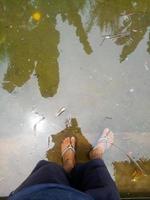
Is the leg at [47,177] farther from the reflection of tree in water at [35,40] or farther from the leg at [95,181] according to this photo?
the reflection of tree in water at [35,40]

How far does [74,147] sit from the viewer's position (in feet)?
8.07

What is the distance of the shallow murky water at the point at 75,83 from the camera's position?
2.47 metres

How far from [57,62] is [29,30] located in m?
0.35

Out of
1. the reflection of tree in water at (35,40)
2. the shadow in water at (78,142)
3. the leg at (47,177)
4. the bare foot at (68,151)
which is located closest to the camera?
the leg at (47,177)

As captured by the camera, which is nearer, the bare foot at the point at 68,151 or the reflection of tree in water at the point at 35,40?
the bare foot at the point at 68,151

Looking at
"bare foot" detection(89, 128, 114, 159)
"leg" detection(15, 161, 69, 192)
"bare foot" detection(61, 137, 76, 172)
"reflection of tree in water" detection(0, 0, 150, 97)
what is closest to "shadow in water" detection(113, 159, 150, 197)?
"bare foot" detection(89, 128, 114, 159)

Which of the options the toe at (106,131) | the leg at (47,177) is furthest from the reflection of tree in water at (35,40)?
the leg at (47,177)

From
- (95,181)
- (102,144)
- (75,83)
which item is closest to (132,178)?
(102,144)

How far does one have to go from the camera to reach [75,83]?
2.60 metres

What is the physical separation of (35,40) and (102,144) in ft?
3.26

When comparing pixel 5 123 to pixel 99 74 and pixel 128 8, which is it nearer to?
pixel 99 74

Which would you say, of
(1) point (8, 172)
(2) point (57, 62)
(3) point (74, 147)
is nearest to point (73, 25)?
(2) point (57, 62)

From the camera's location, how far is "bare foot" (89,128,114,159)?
7.89 feet

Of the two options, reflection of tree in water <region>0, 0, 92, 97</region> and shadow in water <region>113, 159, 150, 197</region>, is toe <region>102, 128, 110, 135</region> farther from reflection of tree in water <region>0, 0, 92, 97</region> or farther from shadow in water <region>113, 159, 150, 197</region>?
reflection of tree in water <region>0, 0, 92, 97</region>
